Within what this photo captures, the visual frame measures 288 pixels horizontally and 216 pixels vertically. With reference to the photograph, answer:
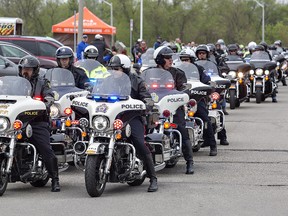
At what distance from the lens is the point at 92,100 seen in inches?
443

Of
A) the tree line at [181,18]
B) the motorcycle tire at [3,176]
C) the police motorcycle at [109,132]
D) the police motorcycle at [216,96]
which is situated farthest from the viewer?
the tree line at [181,18]

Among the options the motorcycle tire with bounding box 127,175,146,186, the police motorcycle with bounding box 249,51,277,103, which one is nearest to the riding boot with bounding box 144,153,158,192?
the motorcycle tire with bounding box 127,175,146,186

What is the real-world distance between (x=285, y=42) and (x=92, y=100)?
87.4 metres

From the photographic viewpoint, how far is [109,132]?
10891 millimetres

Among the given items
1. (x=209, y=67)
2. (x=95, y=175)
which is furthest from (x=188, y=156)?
(x=209, y=67)

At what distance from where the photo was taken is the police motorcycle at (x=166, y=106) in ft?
41.3

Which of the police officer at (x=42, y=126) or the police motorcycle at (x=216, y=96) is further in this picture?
the police motorcycle at (x=216, y=96)

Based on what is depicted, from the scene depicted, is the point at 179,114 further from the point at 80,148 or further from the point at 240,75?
the point at 240,75

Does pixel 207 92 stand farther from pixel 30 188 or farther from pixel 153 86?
pixel 30 188

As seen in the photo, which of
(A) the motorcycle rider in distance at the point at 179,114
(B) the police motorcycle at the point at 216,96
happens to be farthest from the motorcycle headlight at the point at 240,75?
(A) the motorcycle rider in distance at the point at 179,114

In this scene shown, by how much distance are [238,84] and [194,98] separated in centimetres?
1140

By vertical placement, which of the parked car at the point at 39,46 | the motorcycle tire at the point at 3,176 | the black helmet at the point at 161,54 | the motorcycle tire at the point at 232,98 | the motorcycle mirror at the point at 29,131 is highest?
the parked car at the point at 39,46

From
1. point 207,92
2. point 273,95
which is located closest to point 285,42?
point 273,95

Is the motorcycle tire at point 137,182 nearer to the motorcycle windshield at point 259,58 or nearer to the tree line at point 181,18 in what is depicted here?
the motorcycle windshield at point 259,58
